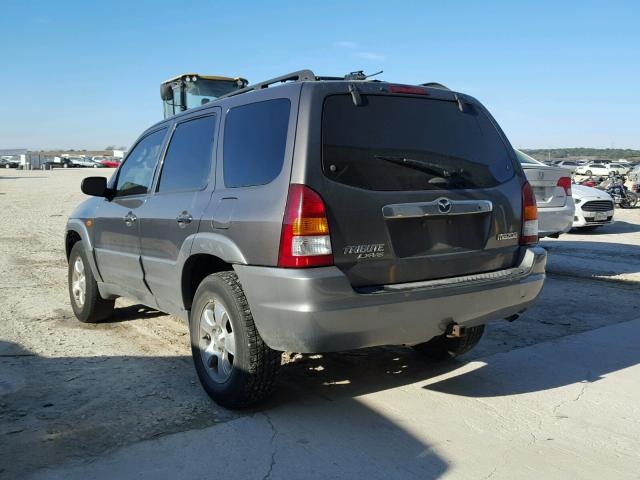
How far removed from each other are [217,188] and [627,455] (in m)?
2.91

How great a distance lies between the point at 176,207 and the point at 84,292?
231 centimetres

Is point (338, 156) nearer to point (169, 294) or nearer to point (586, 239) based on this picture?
point (169, 294)

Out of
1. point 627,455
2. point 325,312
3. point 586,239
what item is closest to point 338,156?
point 325,312

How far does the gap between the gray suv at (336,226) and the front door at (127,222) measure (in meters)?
0.53

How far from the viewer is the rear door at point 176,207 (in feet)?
14.2

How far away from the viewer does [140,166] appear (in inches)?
215

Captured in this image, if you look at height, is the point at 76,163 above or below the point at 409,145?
above

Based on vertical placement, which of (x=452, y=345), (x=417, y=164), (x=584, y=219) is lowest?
(x=452, y=345)

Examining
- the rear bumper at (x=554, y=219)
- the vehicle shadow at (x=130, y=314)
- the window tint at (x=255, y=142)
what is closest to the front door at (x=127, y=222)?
the vehicle shadow at (x=130, y=314)

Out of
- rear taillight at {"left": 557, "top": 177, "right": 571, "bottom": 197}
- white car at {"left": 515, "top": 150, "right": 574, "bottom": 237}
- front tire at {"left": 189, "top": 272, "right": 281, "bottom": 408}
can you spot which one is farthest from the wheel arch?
rear taillight at {"left": 557, "top": 177, "right": 571, "bottom": 197}

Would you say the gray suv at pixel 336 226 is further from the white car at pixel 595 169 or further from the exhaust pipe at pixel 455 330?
the white car at pixel 595 169

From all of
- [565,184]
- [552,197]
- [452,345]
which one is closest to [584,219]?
[565,184]

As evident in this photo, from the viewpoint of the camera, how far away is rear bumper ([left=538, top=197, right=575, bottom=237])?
27.4ft

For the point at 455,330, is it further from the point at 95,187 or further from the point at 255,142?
the point at 95,187
